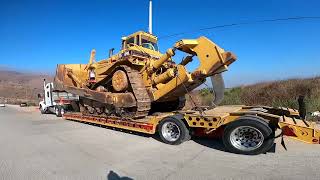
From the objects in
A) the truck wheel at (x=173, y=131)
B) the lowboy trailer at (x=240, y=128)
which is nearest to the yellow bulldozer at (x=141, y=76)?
the lowboy trailer at (x=240, y=128)

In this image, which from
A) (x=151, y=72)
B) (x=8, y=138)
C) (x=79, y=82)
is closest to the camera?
(x=8, y=138)

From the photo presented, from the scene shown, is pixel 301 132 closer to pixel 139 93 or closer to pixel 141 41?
pixel 139 93

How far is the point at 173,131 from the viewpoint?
859 centimetres

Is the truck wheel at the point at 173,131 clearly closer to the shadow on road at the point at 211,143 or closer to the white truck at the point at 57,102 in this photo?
the shadow on road at the point at 211,143

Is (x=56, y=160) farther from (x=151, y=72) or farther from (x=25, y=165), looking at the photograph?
(x=151, y=72)

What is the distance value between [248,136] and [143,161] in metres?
2.50

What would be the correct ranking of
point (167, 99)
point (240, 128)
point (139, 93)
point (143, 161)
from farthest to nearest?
point (167, 99)
point (139, 93)
point (240, 128)
point (143, 161)

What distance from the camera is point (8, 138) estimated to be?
9766 millimetres

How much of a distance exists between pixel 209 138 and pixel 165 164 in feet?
9.62

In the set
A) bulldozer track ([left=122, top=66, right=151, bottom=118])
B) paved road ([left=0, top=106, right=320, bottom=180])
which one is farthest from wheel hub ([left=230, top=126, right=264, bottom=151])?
bulldozer track ([left=122, top=66, right=151, bottom=118])

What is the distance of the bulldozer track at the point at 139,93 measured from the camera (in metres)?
10.3

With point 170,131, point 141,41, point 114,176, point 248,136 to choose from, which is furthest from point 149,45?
point 114,176

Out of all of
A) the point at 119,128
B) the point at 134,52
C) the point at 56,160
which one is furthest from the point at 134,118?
the point at 56,160

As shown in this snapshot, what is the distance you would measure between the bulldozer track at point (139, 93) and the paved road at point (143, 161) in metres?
1.37
